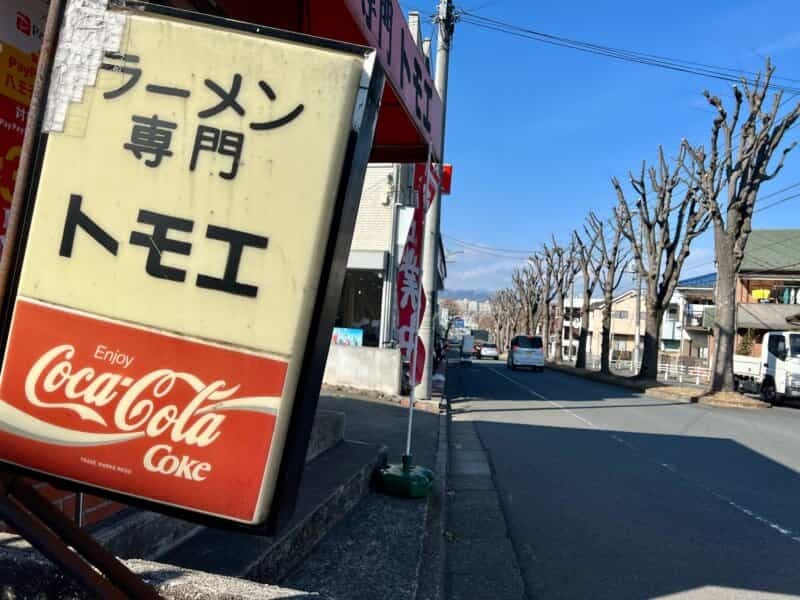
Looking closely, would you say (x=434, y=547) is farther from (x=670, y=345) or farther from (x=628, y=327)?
(x=628, y=327)

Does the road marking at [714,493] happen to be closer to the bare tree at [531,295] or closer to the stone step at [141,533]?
the stone step at [141,533]

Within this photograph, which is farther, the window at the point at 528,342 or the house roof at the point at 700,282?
the house roof at the point at 700,282

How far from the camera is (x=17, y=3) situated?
3232 millimetres

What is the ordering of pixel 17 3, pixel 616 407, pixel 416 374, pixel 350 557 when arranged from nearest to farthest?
1. pixel 17 3
2. pixel 350 557
3. pixel 416 374
4. pixel 616 407

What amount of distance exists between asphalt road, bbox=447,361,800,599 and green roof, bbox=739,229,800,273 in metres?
31.5

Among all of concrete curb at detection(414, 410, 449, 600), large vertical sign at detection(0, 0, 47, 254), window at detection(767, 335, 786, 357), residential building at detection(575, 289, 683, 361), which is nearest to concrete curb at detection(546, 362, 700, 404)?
window at detection(767, 335, 786, 357)

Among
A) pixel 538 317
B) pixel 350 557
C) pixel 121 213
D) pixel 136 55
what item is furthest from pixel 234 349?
pixel 538 317

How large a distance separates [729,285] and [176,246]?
833 inches

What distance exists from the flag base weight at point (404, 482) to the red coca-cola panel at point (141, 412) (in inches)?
158

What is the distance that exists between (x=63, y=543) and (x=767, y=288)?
45828mm

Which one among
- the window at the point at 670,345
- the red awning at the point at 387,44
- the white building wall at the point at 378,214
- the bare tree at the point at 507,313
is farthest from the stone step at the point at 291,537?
the bare tree at the point at 507,313

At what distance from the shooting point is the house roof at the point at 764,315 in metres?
37.3

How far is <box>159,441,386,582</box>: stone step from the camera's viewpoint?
3020 millimetres

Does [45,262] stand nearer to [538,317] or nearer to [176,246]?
[176,246]
